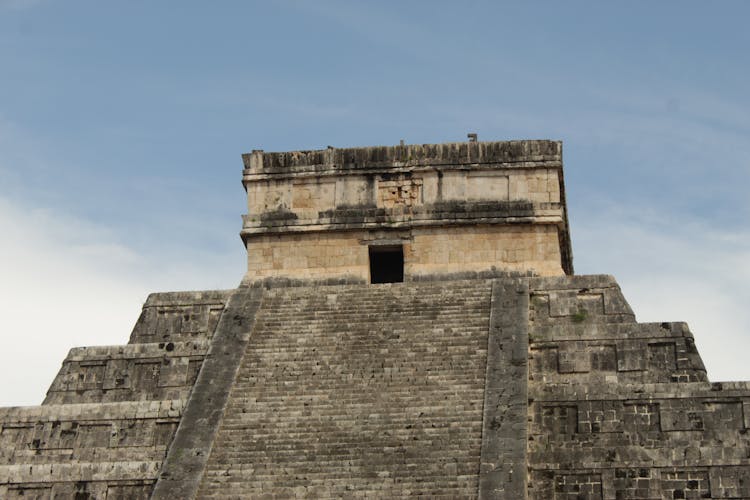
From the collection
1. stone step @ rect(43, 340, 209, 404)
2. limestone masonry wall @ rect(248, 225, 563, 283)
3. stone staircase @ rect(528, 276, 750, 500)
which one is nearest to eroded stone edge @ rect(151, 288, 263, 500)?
stone step @ rect(43, 340, 209, 404)

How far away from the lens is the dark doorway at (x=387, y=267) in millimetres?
24281

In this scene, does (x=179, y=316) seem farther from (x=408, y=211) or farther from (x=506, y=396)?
(x=506, y=396)

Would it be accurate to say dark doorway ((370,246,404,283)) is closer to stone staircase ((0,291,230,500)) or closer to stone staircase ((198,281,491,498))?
stone staircase ((198,281,491,498))

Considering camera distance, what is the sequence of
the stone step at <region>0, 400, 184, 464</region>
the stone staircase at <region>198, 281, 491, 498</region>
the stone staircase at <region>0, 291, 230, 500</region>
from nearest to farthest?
1. the stone staircase at <region>198, 281, 491, 498</region>
2. the stone staircase at <region>0, 291, 230, 500</region>
3. the stone step at <region>0, 400, 184, 464</region>

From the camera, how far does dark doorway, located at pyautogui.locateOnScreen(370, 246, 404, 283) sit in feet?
79.7

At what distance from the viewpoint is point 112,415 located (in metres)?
20.5

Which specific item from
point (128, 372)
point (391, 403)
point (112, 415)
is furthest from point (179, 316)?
point (391, 403)

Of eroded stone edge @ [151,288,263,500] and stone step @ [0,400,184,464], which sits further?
stone step @ [0,400,184,464]

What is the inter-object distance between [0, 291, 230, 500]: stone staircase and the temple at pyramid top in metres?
1.83

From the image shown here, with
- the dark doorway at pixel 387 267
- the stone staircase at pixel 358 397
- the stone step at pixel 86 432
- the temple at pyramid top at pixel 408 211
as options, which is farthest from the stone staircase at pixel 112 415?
the dark doorway at pixel 387 267

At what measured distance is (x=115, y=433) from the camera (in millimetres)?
20359

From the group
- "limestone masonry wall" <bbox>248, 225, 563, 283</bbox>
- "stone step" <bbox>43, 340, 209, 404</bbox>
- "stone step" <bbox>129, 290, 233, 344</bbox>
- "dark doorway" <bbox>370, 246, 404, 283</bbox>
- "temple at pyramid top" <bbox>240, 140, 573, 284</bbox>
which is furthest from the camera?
"dark doorway" <bbox>370, 246, 404, 283</bbox>

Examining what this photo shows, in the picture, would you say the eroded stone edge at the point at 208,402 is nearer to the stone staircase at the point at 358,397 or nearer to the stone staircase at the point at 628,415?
the stone staircase at the point at 358,397

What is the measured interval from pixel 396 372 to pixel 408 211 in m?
4.08
